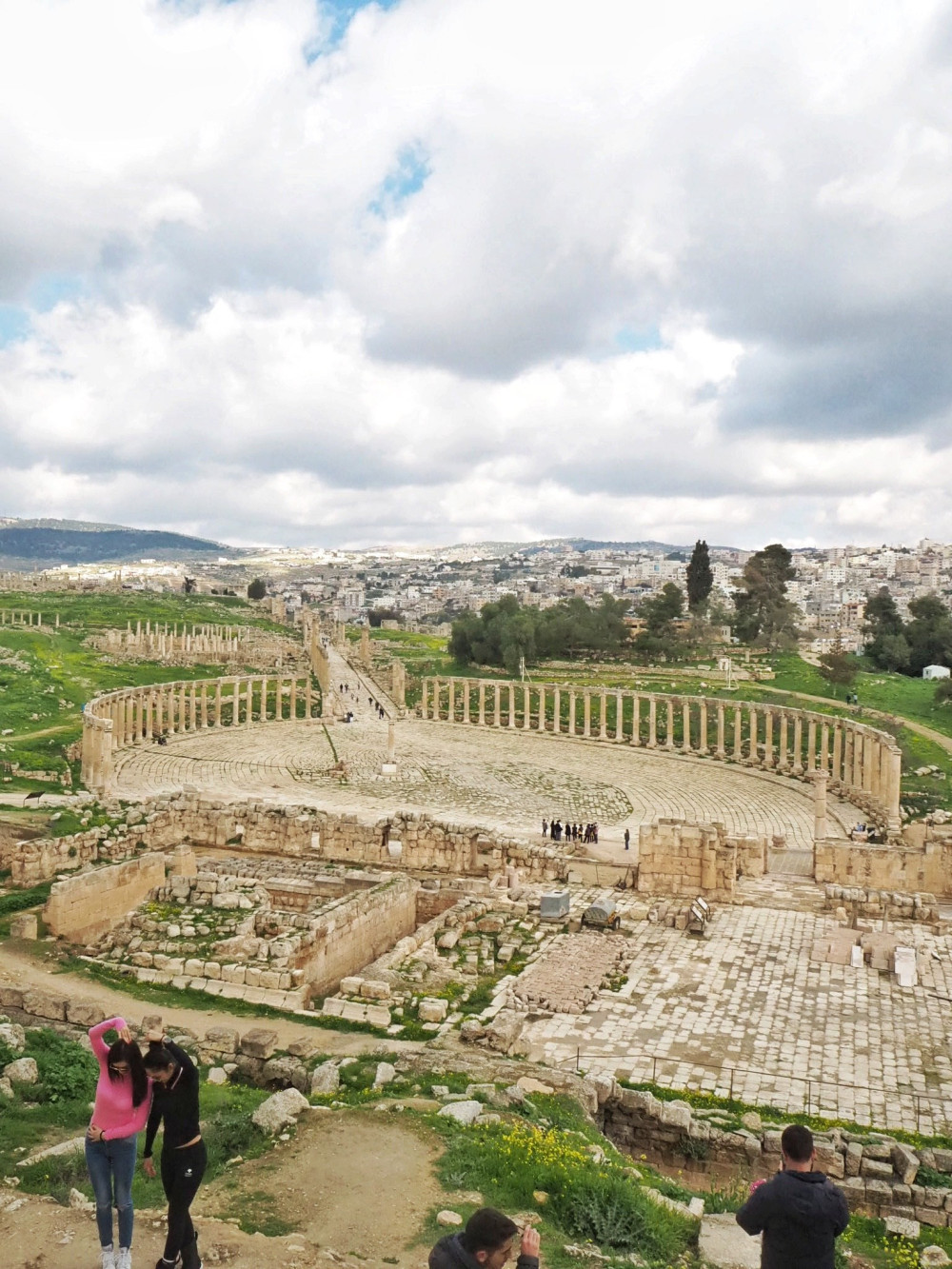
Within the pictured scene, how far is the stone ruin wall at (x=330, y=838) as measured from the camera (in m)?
25.3

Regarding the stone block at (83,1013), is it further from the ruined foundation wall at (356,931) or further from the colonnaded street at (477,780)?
the colonnaded street at (477,780)

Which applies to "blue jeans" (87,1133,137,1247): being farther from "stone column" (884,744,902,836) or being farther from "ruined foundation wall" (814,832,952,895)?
"stone column" (884,744,902,836)

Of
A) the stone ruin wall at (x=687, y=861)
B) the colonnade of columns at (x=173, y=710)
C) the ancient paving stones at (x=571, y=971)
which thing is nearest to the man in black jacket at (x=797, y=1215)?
the ancient paving stones at (x=571, y=971)

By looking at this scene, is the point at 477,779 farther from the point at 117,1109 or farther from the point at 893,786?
the point at 117,1109

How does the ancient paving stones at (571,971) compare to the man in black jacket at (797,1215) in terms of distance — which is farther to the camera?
the ancient paving stones at (571,971)

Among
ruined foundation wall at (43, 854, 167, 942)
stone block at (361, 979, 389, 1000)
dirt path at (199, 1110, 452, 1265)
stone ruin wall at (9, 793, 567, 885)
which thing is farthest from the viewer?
stone ruin wall at (9, 793, 567, 885)

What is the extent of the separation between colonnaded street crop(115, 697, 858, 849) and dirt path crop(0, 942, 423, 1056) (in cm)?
1791

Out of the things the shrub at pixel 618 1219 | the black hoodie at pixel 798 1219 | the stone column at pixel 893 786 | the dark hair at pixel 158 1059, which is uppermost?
the dark hair at pixel 158 1059

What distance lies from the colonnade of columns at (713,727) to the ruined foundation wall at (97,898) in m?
26.9

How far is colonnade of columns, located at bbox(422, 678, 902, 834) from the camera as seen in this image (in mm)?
41000

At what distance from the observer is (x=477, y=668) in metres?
74.4

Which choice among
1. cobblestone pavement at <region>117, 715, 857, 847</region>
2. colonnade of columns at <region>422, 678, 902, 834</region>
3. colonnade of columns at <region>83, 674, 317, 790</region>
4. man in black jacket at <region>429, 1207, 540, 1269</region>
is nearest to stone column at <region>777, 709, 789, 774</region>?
colonnade of columns at <region>422, 678, 902, 834</region>

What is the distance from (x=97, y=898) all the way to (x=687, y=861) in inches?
547

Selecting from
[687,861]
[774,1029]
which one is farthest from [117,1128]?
[687,861]
